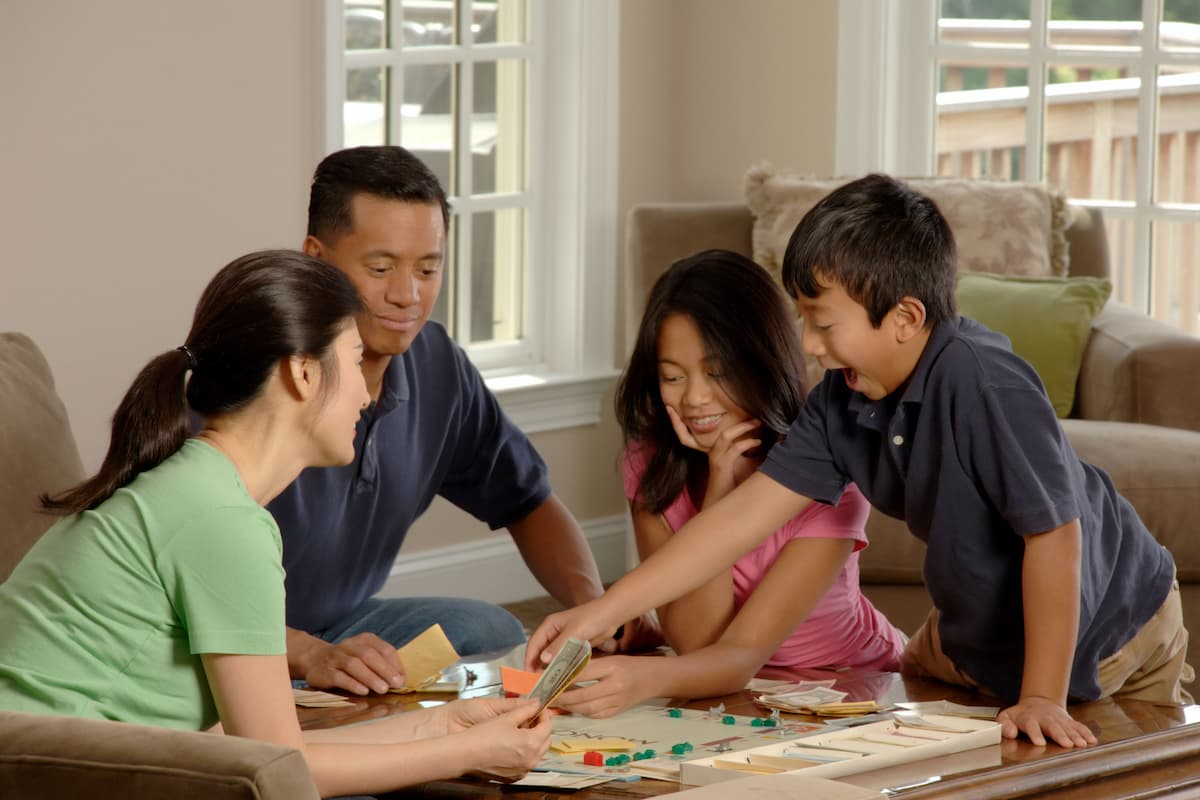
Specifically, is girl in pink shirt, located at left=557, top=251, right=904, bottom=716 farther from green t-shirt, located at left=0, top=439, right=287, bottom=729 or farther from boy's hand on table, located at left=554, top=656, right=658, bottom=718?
green t-shirt, located at left=0, top=439, right=287, bottom=729

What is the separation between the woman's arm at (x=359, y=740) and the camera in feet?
5.00

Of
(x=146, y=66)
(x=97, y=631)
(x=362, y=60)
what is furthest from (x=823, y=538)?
(x=362, y=60)

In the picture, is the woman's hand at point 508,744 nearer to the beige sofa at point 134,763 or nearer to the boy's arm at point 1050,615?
the beige sofa at point 134,763

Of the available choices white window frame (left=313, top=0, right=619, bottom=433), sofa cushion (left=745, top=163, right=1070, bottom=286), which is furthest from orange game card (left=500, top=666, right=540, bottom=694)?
white window frame (left=313, top=0, right=619, bottom=433)

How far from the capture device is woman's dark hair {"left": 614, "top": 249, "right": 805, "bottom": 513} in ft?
7.47

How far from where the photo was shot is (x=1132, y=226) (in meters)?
4.49

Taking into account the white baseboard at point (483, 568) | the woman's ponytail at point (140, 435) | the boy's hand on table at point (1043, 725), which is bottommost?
the white baseboard at point (483, 568)

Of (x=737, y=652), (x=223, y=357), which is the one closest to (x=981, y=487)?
(x=737, y=652)

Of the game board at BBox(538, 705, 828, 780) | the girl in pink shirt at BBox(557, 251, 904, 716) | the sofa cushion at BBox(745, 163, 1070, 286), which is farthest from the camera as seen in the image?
the sofa cushion at BBox(745, 163, 1070, 286)

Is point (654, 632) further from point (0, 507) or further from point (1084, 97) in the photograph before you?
point (1084, 97)

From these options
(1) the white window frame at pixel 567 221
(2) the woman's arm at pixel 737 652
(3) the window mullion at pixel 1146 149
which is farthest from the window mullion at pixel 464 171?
(2) the woman's arm at pixel 737 652

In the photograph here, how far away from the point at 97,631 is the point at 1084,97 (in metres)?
3.63

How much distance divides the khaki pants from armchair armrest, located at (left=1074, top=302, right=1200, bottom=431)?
62.0 inches

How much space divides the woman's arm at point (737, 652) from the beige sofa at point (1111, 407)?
1.13m
